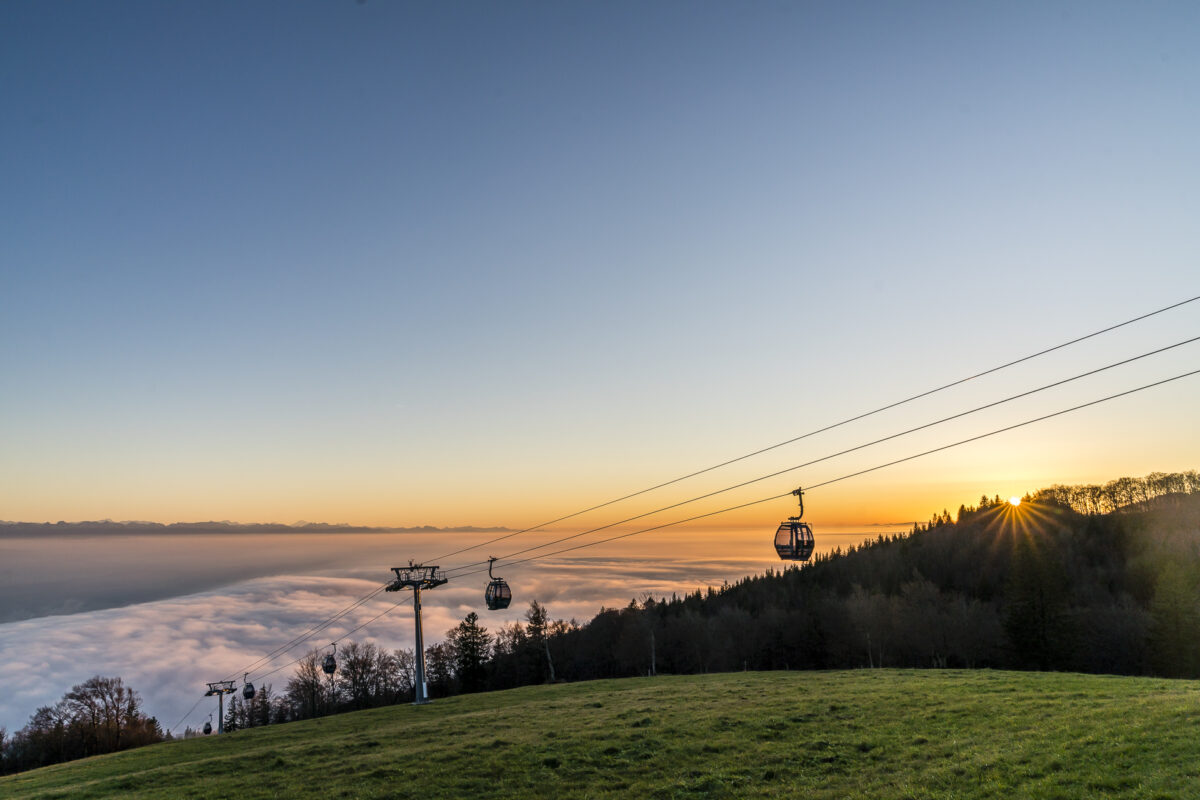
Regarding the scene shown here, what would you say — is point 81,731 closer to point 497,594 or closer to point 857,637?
point 497,594

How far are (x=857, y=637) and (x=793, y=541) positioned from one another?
88749 millimetres

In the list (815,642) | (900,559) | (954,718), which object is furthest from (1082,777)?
(900,559)

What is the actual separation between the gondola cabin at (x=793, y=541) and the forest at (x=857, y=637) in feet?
228

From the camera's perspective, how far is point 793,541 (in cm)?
3775

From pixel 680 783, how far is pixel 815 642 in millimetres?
105416

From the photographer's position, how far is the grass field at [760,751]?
17.4 m

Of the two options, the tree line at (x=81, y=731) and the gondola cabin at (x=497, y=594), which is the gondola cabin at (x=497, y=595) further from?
the tree line at (x=81, y=731)

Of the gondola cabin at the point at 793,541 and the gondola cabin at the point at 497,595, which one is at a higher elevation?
the gondola cabin at the point at 793,541

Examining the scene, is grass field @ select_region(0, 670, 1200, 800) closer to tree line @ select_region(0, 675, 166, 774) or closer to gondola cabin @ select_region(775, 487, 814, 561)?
gondola cabin @ select_region(775, 487, 814, 561)

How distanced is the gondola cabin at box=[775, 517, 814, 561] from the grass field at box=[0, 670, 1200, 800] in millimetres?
7154

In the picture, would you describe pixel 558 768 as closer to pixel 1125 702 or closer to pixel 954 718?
pixel 954 718

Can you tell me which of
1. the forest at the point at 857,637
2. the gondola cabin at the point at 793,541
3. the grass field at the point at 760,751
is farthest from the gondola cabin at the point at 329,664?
the gondola cabin at the point at 793,541

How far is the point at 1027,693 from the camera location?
28.2 metres

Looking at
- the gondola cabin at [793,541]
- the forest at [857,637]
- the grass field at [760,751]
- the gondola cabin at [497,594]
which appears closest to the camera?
the grass field at [760,751]
